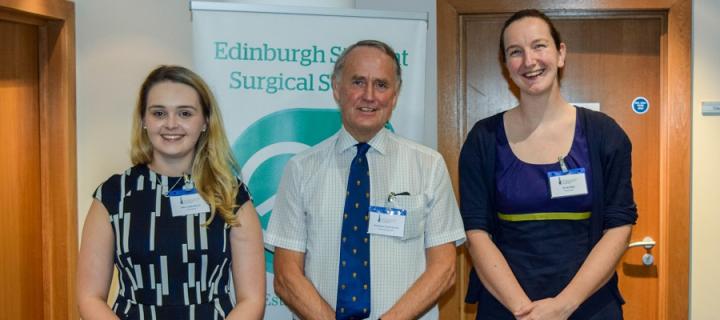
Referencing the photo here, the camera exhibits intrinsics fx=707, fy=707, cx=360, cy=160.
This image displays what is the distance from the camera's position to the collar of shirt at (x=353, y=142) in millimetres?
2219

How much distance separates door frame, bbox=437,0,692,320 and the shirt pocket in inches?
52.5

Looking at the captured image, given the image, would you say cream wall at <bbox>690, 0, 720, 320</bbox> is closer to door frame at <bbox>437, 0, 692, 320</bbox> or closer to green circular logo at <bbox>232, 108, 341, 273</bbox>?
door frame at <bbox>437, 0, 692, 320</bbox>

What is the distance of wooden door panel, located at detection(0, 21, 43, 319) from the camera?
3.12 metres

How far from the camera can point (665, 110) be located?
3434 millimetres

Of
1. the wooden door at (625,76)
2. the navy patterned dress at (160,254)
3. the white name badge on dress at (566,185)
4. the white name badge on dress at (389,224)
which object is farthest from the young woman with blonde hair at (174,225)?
the wooden door at (625,76)

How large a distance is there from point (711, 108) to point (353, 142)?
2.05m

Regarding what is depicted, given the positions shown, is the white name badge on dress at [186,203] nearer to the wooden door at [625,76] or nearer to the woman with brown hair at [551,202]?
the woman with brown hair at [551,202]

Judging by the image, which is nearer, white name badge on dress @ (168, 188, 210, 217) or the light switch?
white name badge on dress @ (168, 188, 210, 217)

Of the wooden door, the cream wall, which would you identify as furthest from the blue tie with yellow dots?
the cream wall

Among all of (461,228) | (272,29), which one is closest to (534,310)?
(461,228)

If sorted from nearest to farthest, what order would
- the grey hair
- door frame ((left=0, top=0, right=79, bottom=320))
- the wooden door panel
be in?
1. the grey hair
2. the wooden door panel
3. door frame ((left=0, top=0, right=79, bottom=320))

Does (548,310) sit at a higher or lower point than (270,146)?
lower

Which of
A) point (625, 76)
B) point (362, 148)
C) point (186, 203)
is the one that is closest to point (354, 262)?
point (362, 148)

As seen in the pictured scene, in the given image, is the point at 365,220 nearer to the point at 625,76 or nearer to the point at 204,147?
the point at 204,147
